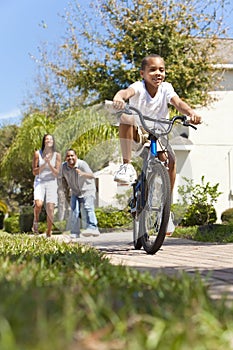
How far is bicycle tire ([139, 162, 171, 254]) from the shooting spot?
543 centimetres

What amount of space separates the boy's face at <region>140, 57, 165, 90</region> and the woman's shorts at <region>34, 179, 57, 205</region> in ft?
13.7

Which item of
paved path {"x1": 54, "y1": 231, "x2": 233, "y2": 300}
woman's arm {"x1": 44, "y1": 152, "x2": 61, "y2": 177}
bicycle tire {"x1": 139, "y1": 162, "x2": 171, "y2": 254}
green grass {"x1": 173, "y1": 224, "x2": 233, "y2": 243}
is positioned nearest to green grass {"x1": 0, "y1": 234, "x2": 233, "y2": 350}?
paved path {"x1": 54, "y1": 231, "x2": 233, "y2": 300}

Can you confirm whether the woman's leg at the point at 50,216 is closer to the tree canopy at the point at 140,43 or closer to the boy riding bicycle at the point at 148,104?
the boy riding bicycle at the point at 148,104

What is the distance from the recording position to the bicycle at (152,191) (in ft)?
18.0

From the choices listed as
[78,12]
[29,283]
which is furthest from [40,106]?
[29,283]

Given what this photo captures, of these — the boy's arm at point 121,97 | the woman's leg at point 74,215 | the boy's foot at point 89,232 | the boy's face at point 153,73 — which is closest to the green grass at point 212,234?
the boy's foot at point 89,232

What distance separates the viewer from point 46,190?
984 cm

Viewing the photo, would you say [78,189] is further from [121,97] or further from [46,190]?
[121,97]

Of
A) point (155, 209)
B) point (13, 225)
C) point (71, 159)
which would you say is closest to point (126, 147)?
point (155, 209)

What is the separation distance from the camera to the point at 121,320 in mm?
2043

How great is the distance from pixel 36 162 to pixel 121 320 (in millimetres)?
7890

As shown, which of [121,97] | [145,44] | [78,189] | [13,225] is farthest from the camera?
[13,225]

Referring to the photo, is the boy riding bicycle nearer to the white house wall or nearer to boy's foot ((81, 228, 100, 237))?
boy's foot ((81, 228, 100, 237))

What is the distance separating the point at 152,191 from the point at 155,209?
0.18m
